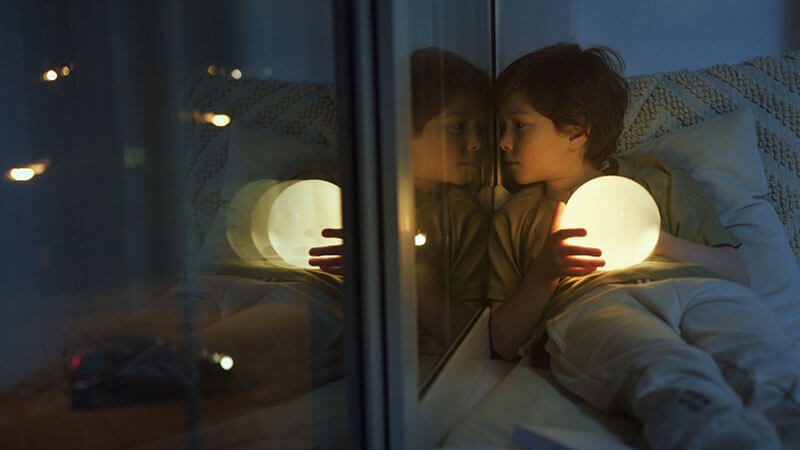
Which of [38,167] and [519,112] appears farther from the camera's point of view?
[519,112]

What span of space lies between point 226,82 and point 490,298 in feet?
2.60

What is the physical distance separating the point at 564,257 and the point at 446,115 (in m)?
0.31

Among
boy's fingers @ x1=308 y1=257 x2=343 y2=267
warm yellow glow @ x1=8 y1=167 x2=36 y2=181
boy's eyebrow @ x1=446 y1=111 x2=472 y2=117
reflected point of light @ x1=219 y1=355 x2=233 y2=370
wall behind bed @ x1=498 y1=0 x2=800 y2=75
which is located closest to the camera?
warm yellow glow @ x1=8 y1=167 x2=36 y2=181

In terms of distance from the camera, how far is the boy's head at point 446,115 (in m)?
0.61

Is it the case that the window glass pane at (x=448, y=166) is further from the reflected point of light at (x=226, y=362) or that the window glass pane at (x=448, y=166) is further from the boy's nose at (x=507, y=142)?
the reflected point of light at (x=226, y=362)

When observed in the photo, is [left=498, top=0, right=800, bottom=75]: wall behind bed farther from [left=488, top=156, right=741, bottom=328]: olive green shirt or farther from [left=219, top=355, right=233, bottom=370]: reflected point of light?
[left=219, top=355, right=233, bottom=370]: reflected point of light

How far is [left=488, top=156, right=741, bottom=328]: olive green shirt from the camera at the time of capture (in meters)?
1.02

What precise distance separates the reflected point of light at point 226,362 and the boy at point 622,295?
1.28 ft

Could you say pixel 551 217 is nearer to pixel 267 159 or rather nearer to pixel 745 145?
pixel 745 145

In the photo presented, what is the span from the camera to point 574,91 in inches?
45.0

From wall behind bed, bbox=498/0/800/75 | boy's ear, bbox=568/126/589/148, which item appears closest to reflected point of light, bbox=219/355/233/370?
boy's ear, bbox=568/126/589/148

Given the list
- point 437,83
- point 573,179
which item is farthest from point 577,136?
point 437,83

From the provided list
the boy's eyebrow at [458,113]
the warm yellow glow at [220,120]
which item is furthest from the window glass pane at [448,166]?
the warm yellow glow at [220,120]

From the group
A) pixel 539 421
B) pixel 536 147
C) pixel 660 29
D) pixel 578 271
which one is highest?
pixel 660 29
